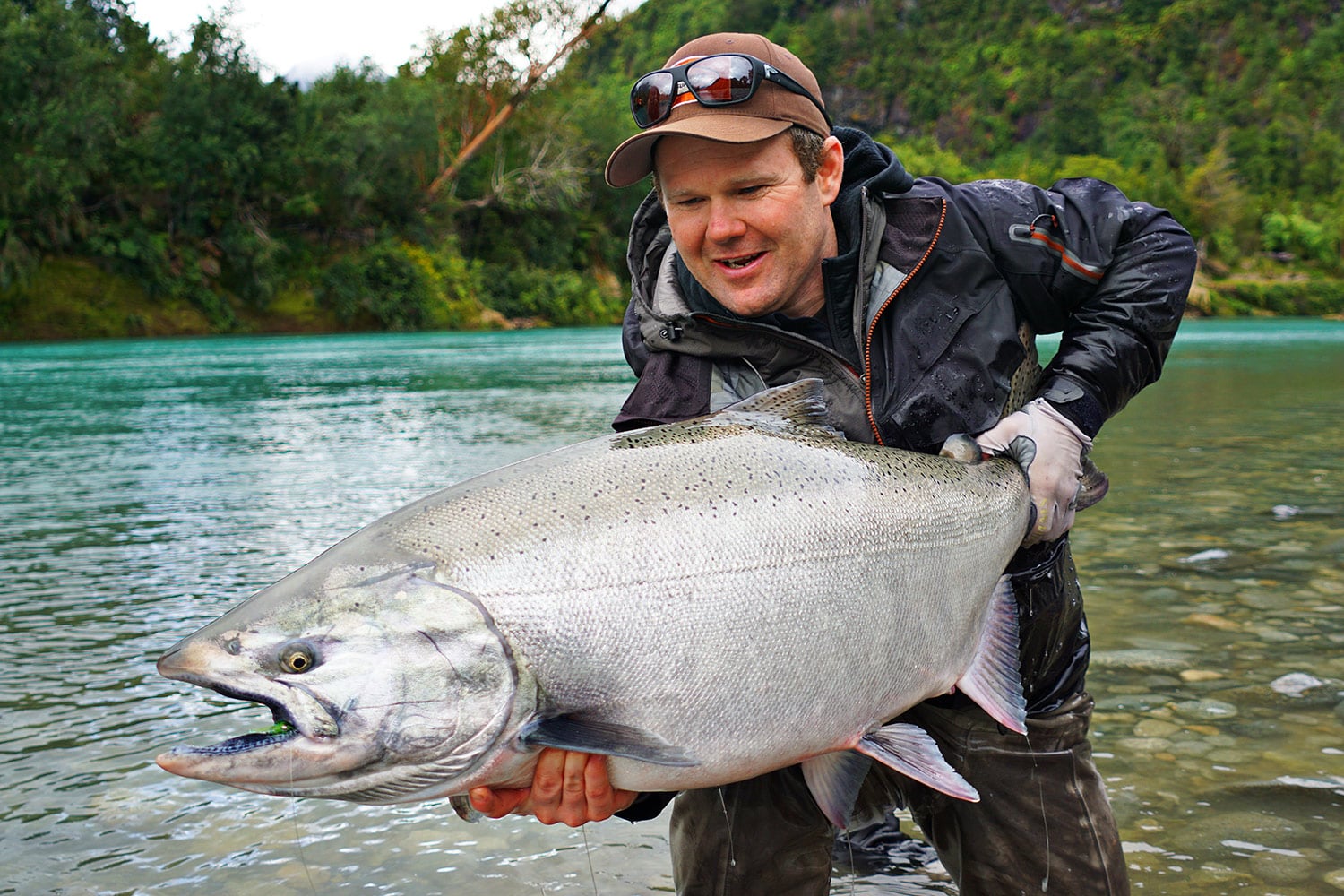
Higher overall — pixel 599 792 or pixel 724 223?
pixel 724 223

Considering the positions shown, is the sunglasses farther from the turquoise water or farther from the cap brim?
the turquoise water

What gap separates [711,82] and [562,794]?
160 centimetres

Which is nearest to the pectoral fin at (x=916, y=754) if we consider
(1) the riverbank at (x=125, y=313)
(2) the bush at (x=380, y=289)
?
(1) the riverbank at (x=125, y=313)

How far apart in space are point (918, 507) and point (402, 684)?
1.10m

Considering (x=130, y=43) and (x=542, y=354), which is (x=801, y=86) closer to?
(x=542, y=354)

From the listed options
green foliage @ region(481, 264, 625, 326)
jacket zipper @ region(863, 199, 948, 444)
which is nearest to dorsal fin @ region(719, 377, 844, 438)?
jacket zipper @ region(863, 199, 948, 444)

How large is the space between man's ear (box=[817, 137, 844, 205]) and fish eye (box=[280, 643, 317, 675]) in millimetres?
1654

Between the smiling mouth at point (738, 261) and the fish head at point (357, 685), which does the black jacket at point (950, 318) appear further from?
the fish head at point (357, 685)

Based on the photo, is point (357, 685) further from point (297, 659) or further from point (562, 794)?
point (562, 794)

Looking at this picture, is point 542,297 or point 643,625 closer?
point 643,625

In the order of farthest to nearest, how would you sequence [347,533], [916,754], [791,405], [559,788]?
[347,533]
[791,405]
[916,754]
[559,788]

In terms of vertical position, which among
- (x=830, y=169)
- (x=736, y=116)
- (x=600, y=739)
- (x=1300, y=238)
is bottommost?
(x=600, y=739)

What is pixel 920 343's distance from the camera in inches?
100

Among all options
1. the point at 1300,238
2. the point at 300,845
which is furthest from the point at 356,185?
the point at 1300,238
